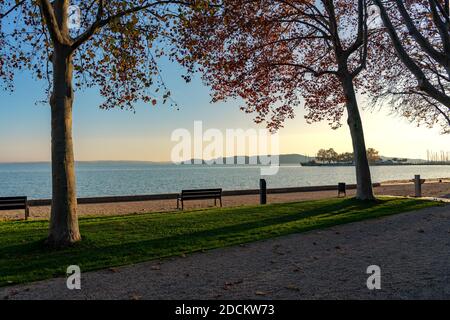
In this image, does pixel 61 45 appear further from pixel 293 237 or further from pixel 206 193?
pixel 206 193

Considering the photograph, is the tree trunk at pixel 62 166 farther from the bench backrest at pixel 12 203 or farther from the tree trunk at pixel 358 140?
the tree trunk at pixel 358 140

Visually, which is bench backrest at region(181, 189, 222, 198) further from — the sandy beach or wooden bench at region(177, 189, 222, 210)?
the sandy beach

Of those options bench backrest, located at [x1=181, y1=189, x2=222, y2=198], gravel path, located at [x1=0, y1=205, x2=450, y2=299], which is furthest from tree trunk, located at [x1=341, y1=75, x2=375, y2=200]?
gravel path, located at [x1=0, y1=205, x2=450, y2=299]

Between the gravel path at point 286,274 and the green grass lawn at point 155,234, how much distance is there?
598 millimetres

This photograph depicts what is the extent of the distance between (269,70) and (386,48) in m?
6.55

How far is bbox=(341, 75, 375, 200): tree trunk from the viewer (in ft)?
54.9

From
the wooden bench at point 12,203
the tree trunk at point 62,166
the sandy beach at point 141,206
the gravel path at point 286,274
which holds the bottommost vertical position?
the sandy beach at point 141,206

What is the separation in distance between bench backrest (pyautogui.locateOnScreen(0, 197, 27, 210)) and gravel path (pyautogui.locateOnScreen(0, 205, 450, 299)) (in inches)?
456

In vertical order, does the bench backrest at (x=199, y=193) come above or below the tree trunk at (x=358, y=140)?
below

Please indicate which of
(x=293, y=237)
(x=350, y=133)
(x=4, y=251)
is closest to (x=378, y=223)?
(x=293, y=237)

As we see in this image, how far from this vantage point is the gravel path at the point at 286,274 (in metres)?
5.44

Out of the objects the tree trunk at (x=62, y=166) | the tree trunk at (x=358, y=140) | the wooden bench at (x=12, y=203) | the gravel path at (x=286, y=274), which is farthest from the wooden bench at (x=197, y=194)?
the tree trunk at (x=62, y=166)

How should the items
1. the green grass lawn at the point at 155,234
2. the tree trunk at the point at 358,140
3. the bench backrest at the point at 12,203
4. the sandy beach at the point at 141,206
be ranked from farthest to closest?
1. the sandy beach at the point at 141,206
2. the tree trunk at the point at 358,140
3. the bench backrest at the point at 12,203
4. the green grass lawn at the point at 155,234

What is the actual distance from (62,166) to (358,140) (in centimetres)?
1244
